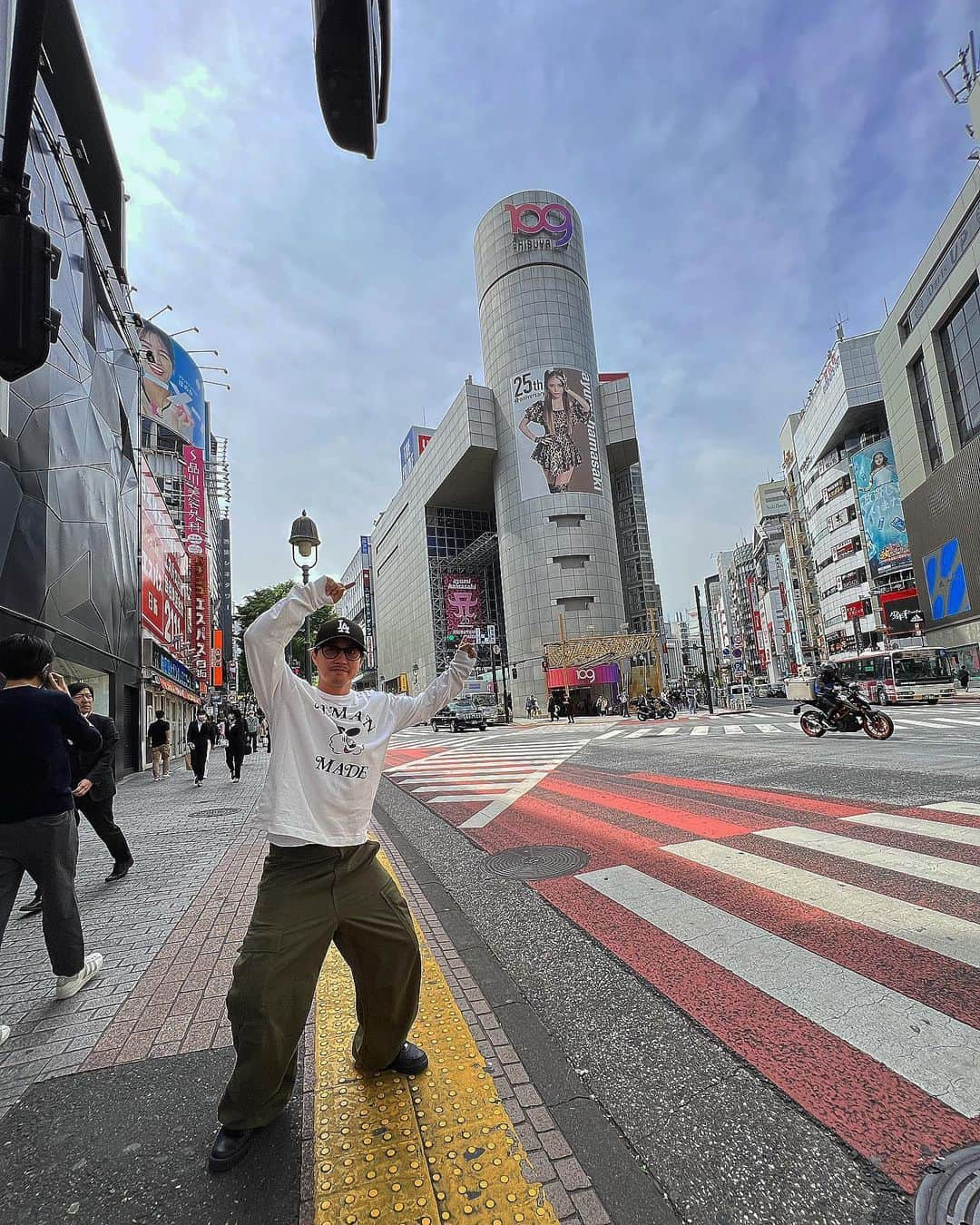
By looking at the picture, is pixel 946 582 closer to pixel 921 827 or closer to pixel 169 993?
pixel 921 827

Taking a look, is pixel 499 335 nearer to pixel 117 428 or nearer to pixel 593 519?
pixel 593 519

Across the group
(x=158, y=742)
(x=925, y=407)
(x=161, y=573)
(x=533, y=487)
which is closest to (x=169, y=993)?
(x=158, y=742)

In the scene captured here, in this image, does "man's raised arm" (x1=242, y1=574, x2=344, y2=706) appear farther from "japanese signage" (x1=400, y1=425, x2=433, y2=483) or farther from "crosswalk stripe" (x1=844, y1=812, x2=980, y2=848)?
"japanese signage" (x1=400, y1=425, x2=433, y2=483)

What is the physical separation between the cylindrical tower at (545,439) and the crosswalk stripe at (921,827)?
54.2 metres

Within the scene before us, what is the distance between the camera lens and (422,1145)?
2.15m

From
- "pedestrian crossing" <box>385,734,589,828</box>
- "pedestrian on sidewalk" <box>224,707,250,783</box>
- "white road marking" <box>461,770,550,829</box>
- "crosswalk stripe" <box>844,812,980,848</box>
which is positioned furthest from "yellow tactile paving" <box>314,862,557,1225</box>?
"pedestrian on sidewalk" <box>224,707,250,783</box>

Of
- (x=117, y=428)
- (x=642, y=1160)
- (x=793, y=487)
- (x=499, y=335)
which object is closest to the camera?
(x=642, y=1160)

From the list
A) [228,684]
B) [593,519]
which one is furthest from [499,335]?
[228,684]

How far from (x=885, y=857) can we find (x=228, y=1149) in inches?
201

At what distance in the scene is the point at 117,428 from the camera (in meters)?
17.5

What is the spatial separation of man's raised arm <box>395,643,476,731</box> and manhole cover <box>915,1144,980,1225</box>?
226cm

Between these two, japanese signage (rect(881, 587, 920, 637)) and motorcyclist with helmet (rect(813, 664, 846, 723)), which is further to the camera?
japanese signage (rect(881, 587, 920, 637))

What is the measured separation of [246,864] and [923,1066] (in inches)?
230

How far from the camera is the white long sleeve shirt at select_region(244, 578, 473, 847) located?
7.78 ft
